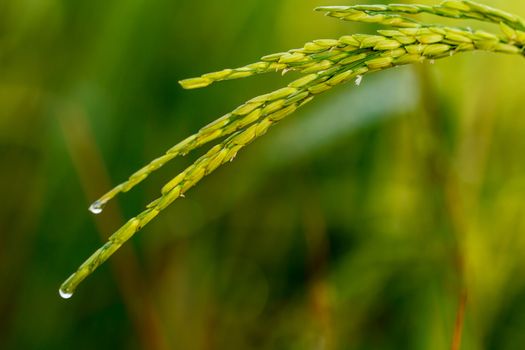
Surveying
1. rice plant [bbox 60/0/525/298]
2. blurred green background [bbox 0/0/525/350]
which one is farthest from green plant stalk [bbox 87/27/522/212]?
blurred green background [bbox 0/0/525/350]

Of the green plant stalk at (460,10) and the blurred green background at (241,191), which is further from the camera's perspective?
the blurred green background at (241,191)

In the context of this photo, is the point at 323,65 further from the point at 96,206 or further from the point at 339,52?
the point at 96,206

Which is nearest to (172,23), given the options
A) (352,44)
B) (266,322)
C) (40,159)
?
(40,159)

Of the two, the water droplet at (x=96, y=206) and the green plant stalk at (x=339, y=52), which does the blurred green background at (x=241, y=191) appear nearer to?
the water droplet at (x=96, y=206)

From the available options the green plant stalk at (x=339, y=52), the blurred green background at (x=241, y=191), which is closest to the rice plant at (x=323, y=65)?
the green plant stalk at (x=339, y=52)

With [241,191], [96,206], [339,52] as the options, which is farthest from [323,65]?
[241,191]
